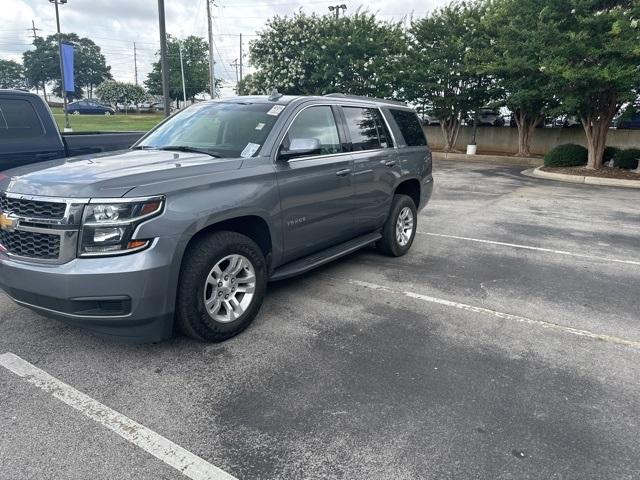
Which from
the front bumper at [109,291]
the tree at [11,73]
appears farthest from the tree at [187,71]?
the front bumper at [109,291]

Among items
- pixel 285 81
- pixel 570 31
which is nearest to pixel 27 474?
pixel 570 31

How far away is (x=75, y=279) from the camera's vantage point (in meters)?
2.92

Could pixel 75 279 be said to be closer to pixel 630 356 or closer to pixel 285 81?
pixel 630 356

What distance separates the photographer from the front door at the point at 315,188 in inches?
159

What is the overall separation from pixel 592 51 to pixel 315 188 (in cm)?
1199

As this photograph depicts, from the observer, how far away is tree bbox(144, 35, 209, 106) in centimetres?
7000

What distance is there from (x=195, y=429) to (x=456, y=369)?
1782mm

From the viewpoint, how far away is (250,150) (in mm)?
3912

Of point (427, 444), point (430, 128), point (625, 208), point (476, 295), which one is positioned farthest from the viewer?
point (430, 128)

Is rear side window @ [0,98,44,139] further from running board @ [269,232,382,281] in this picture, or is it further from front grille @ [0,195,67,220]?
running board @ [269,232,382,281]

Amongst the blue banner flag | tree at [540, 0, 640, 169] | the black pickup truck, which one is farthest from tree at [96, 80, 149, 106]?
the black pickup truck

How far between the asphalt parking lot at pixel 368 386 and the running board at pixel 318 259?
359 millimetres

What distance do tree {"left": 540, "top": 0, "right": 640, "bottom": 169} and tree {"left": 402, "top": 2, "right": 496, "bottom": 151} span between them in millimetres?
4654

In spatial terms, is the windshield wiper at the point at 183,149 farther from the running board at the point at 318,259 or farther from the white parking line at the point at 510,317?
the white parking line at the point at 510,317
